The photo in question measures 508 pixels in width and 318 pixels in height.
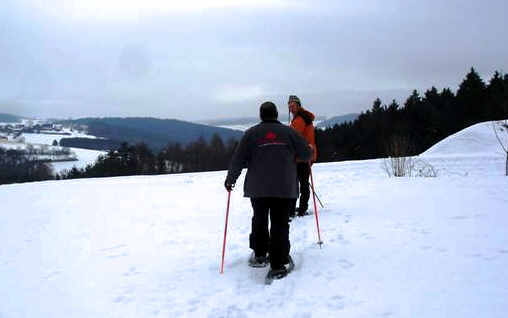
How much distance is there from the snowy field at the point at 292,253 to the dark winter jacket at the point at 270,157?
3.30 ft

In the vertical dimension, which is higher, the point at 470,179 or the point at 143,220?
the point at 470,179

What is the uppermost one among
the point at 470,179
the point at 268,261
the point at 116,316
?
the point at 470,179

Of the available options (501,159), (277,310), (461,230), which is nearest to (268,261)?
(277,310)

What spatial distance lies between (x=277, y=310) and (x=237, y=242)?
7.31 feet

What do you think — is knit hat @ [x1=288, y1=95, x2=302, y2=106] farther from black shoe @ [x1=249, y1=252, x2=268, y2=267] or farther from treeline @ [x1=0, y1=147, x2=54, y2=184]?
treeline @ [x1=0, y1=147, x2=54, y2=184]

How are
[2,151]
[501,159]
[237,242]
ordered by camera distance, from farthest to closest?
[2,151] < [501,159] < [237,242]

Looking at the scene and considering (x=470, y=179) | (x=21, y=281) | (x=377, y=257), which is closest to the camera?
(x=377, y=257)

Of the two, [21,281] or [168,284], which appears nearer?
[168,284]

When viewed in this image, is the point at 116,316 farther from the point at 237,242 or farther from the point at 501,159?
the point at 501,159

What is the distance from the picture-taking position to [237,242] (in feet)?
19.3

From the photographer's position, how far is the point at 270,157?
4340 mm

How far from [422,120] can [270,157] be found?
1707 inches

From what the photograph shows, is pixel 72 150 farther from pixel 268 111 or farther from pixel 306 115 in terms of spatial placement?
pixel 268 111

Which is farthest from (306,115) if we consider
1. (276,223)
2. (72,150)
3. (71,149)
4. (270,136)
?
(71,149)
